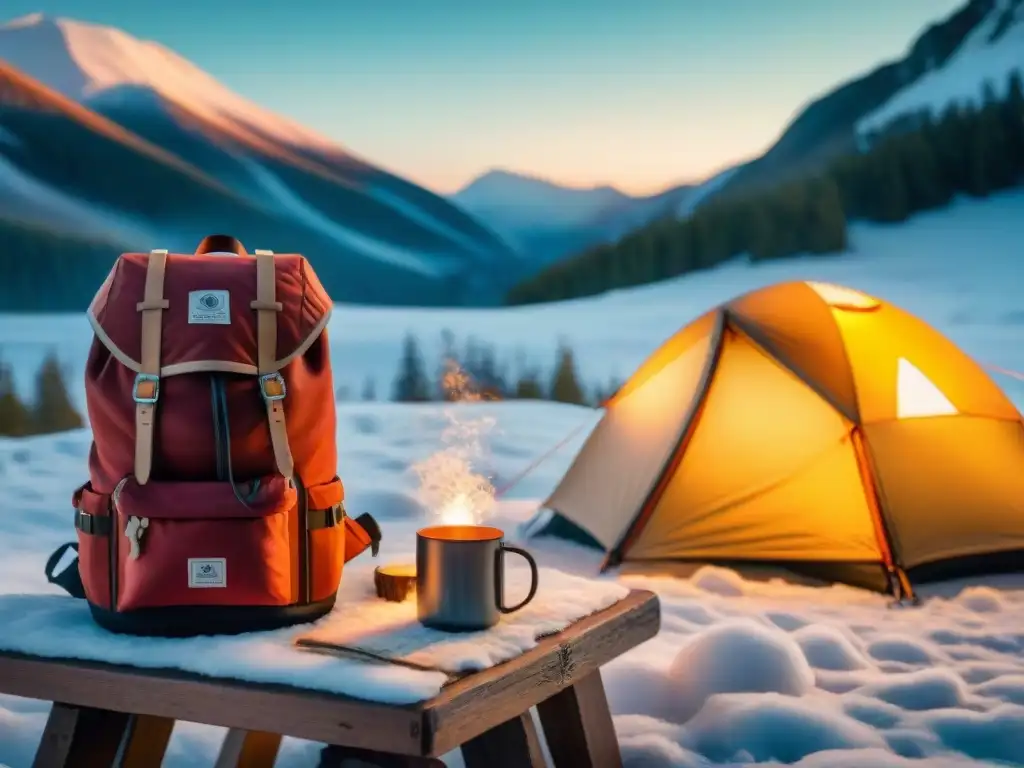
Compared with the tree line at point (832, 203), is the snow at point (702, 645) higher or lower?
lower

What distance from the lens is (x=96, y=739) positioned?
1.32 m

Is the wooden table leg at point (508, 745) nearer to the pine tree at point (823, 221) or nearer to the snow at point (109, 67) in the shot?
the snow at point (109, 67)

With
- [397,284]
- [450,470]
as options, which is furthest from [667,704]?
[397,284]

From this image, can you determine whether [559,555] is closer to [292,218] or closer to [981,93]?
[292,218]

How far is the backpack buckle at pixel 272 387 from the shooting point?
1221 millimetres

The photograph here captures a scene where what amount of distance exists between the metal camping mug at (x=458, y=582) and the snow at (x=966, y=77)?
12.4 m

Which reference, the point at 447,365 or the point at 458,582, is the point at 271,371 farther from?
the point at 447,365

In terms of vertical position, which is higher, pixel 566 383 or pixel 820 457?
pixel 820 457

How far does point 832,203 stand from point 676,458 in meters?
9.07

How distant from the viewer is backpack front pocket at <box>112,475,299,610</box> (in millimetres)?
1203

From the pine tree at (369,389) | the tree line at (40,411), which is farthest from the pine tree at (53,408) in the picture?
the pine tree at (369,389)

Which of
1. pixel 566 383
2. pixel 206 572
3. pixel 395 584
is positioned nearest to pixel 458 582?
pixel 395 584

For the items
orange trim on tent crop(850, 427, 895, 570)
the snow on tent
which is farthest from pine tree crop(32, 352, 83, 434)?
orange trim on tent crop(850, 427, 895, 570)

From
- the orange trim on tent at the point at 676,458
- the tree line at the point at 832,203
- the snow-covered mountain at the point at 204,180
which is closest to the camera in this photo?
the orange trim on tent at the point at 676,458
